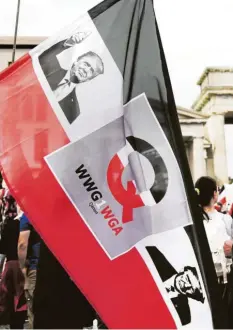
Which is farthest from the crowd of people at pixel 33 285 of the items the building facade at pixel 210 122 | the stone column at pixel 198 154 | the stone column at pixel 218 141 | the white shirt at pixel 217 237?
the stone column at pixel 198 154

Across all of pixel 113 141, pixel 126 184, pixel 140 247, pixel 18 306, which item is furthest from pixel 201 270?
pixel 18 306

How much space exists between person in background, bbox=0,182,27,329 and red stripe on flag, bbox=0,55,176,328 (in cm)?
193

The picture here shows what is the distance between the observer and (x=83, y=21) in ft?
8.10

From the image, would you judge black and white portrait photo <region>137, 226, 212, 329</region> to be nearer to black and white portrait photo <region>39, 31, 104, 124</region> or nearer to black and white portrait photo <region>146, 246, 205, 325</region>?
black and white portrait photo <region>146, 246, 205, 325</region>

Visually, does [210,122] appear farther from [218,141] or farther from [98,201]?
[98,201]

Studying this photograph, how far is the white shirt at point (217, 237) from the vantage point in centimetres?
396

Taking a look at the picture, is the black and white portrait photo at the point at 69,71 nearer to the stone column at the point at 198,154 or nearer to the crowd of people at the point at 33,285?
the crowd of people at the point at 33,285

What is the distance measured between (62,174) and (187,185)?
0.56 meters

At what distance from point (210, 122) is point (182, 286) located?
3799 cm

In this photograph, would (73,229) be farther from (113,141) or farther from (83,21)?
(83,21)

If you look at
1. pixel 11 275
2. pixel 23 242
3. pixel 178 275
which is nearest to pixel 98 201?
pixel 178 275

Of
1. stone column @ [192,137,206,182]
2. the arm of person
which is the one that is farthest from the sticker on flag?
stone column @ [192,137,206,182]

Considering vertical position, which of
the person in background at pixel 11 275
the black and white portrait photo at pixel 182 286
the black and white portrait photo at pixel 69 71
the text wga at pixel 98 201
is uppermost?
the black and white portrait photo at pixel 69 71

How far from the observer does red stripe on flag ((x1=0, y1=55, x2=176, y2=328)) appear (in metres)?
2.06
